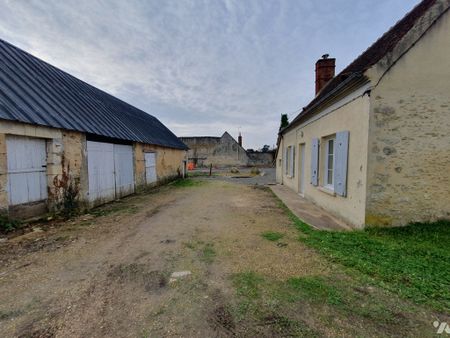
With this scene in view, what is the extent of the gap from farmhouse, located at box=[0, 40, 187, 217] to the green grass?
6523 millimetres

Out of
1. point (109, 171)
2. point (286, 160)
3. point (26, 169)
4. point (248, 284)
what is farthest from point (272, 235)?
point (286, 160)

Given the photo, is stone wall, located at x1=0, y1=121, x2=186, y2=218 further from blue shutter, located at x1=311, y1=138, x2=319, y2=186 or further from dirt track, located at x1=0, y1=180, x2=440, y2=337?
blue shutter, located at x1=311, y1=138, x2=319, y2=186

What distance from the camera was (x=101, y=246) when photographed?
418 centimetres

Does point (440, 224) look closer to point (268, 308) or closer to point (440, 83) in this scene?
point (440, 83)

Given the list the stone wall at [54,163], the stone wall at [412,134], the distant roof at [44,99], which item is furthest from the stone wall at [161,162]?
the stone wall at [412,134]

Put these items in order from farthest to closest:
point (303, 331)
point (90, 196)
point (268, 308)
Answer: point (90, 196) < point (268, 308) < point (303, 331)

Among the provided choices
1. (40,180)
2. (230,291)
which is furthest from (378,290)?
(40,180)

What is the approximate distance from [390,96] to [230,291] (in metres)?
4.77

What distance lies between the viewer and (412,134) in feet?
14.7

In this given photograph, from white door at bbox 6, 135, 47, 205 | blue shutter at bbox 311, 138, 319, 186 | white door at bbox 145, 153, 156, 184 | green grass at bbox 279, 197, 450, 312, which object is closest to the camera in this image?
green grass at bbox 279, 197, 450, 312

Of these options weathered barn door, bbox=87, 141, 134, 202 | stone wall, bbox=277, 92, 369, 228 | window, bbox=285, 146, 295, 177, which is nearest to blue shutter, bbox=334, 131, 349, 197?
stone wall, bbox=277, 92, 369, 228

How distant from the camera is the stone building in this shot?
3416 centimetres

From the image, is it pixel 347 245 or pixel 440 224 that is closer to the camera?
pixel 347 245

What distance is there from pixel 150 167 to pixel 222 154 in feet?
73.4
